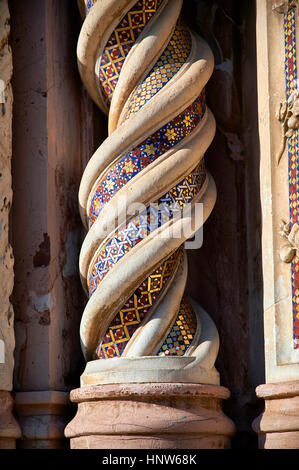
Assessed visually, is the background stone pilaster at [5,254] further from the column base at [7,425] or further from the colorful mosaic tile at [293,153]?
the colorful mosaic tile at [293,153]

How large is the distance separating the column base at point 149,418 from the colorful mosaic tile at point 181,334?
0.13m

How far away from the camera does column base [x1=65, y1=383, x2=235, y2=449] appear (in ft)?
8.37

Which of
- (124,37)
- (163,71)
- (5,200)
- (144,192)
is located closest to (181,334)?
(144,192)

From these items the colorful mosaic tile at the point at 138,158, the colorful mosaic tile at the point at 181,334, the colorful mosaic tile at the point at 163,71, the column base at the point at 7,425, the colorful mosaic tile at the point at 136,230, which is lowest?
the column base at the point at 7,425

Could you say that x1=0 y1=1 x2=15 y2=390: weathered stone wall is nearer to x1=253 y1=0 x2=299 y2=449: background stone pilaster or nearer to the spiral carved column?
the spiral carved column

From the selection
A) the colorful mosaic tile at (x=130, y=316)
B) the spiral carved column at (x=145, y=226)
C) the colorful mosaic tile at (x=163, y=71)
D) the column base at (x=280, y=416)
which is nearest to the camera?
the column base at (x=280, y=416)

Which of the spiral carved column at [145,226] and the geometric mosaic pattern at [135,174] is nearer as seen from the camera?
the spiral carved column at [145,226]

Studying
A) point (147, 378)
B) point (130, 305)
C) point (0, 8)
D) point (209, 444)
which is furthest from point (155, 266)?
point (0, 8)

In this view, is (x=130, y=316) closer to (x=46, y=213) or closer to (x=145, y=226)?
(x=145, y=226)

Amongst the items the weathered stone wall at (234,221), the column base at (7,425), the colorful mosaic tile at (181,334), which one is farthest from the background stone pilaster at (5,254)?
the weathered stone wall at (234,221)

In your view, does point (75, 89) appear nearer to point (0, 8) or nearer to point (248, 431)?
point (0, 8)

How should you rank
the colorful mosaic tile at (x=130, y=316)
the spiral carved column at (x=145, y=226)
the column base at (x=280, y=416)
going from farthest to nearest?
the colorful mosaic tile at (x=130, y=316)
the spiral carved column at (x=145, y=226)
the column base at (x=280, y=416)

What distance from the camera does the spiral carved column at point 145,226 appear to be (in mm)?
2604

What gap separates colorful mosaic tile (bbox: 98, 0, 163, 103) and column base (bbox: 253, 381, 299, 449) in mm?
1034
